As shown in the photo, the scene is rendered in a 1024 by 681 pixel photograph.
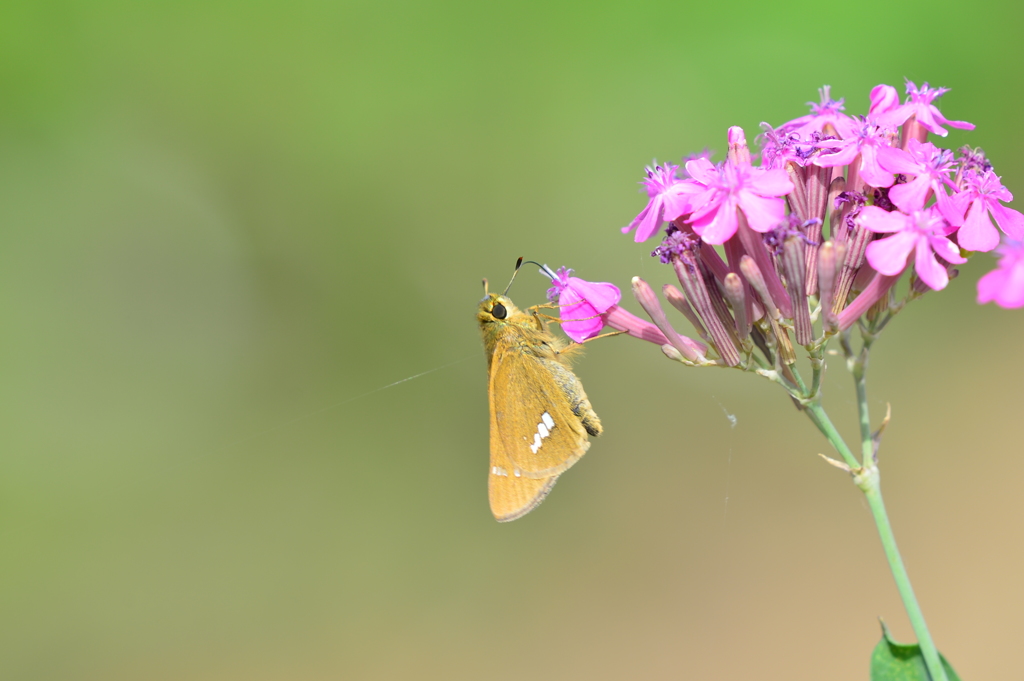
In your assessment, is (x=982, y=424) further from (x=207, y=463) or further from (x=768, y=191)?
(x=207, y=463)

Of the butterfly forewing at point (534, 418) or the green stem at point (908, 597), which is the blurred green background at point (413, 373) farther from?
the green stem at point (908, 597)

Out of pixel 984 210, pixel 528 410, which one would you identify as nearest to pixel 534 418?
pixel 528 410

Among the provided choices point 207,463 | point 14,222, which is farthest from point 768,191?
point 14,222

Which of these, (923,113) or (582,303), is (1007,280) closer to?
(923,113)

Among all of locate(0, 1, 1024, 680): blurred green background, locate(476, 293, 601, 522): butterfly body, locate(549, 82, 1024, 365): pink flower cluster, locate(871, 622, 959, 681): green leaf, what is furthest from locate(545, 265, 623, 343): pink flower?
locate(0, 1, 1024, 680): blurred green background

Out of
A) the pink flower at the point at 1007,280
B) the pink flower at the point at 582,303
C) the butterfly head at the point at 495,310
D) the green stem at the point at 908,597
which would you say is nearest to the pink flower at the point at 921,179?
the pink flower at the point at 1007,280

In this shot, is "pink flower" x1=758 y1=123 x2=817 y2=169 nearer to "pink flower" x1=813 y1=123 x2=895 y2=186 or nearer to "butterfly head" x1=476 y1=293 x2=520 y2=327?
"pink flower" x1=813 y1=123 x2=895 y2=186
